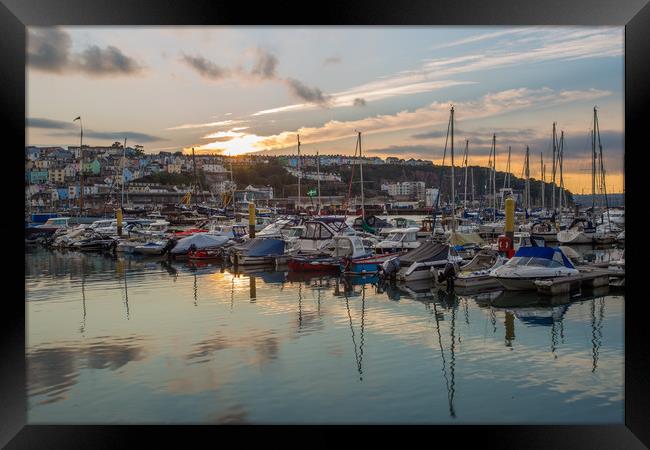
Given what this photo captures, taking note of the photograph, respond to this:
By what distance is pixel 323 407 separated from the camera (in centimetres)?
587

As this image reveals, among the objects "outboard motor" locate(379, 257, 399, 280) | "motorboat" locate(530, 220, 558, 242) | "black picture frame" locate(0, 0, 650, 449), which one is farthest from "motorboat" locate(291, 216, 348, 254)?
"black picture frame" locate(0, 0, 650, 449)

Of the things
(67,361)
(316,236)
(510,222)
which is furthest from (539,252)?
(67,361)

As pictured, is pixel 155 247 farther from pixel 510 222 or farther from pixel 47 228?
pixel 510 222

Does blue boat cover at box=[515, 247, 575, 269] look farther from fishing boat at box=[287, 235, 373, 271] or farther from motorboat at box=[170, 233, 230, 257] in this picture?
motorboat at box=[170, 233, 230, 257]

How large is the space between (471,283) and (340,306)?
12.0 ft

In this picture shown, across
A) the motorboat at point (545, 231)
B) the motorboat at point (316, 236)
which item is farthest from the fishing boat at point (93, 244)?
the motorboat at point (545, 231)

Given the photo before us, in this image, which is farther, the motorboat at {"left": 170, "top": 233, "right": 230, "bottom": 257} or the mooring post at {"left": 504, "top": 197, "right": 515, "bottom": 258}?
the motorboat at {"left": 170, "top": 233, "right": 230, "bottom": 257}

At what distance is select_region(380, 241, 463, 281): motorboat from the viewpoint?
51.2 ft

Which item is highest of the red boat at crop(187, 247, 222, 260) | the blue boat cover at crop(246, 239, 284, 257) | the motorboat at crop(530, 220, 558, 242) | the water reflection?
the motorboat at crop(530, 220, 558, 242)

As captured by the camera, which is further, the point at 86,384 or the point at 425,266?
the point at 425,266

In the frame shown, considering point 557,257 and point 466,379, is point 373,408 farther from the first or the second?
point 557,257

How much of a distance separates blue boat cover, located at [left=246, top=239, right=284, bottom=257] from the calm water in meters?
5.87

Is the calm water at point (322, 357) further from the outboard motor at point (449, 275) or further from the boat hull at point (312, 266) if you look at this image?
the boat hull at point (312, 266)

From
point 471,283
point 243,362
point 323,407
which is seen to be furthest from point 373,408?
point 471,283
